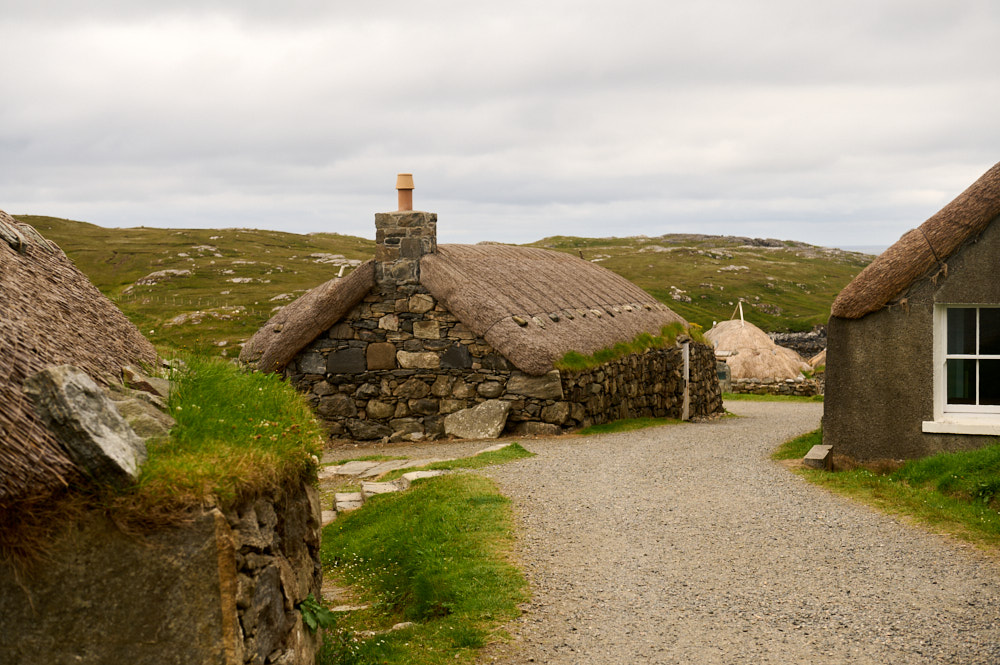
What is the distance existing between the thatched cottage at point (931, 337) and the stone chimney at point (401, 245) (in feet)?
27.0

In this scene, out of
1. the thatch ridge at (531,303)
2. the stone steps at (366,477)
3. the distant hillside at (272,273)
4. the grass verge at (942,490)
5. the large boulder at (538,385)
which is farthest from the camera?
the distant hillside at (272,273)

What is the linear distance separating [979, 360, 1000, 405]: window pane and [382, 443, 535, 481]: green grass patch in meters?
6.21

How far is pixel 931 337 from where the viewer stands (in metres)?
11.4

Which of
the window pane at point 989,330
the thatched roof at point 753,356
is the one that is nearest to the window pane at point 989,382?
the window pane at point 989,330

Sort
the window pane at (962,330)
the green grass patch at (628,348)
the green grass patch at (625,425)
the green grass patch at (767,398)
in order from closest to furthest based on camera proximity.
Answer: the window pane at (962,330)
the green grass patch at (628,348)
the green grass patch at (625,425)
the green grass patch at (767,398)

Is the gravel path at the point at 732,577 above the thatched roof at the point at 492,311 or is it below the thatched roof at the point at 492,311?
below

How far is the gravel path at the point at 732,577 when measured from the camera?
621cm

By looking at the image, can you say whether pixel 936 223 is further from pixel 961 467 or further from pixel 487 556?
pixel 487 556

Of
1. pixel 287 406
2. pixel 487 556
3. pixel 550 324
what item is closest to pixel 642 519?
pixel 487 556

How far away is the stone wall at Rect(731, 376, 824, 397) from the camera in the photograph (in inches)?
1230

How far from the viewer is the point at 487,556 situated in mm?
8148

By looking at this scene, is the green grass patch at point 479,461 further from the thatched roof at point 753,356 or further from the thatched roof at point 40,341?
the thatched roof at point 753,356

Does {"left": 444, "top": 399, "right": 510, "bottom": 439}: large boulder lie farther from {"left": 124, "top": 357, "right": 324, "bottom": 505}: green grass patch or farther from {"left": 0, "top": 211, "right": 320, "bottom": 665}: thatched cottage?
{"left": 0, "top": 211, "right": 320, "bottom": 665}: thatched cottage

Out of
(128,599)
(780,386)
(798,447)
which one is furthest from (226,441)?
(780,386)
